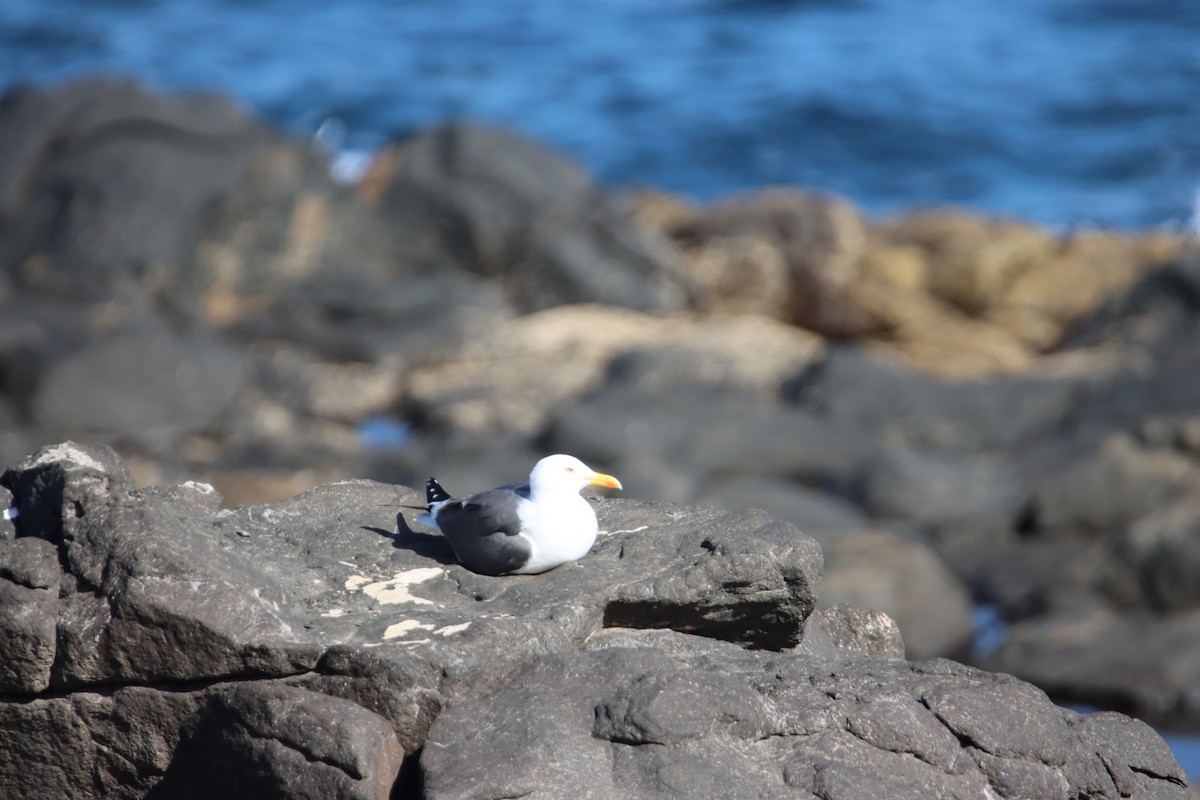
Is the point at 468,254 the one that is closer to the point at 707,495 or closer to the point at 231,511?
the point at 707,495

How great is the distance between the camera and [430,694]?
429cm

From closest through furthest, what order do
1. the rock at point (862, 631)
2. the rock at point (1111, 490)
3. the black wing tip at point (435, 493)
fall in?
the black wing tip at point (435, 493) → the rock at point (862, 631) → the rock at point (1111, 490)

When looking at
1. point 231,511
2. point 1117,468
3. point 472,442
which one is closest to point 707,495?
point 472,442

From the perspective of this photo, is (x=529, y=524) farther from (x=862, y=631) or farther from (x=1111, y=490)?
(x=1111, y=490)

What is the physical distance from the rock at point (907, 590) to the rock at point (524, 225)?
8474 millimetres

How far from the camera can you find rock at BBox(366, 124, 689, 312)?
1931 cm

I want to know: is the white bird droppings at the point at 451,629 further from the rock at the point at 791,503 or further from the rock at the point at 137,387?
the rock at the point at 137,387

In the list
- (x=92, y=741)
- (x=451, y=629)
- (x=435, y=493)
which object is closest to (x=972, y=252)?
(x=435, y=493)

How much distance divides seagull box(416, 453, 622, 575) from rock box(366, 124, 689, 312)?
14113 millimetres

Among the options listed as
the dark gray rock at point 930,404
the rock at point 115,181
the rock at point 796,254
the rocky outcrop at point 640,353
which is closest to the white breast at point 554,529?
the rocky outcrop at point 640,353

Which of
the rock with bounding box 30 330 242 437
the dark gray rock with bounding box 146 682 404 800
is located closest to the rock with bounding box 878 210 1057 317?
the rock with bounding box 30 330 242 437

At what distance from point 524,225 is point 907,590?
33.5 ft

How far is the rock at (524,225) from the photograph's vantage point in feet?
63.4

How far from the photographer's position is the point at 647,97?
32.6 m
